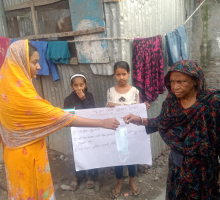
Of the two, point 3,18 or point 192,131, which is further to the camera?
point 3,18

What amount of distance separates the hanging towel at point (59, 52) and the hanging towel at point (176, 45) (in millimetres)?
1720

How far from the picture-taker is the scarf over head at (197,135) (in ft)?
5.39

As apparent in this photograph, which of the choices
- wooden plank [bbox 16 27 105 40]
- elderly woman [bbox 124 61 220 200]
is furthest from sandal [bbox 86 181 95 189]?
wooden plank [bbox 16 27 105 40]

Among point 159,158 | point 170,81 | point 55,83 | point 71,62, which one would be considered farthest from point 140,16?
point 159,158

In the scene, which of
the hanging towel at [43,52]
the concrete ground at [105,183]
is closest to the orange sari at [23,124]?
the concrete ground at [105,183]

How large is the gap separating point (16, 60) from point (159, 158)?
330 centimetres

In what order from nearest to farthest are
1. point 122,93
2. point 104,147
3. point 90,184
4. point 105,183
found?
1. point 104,147
2. point 122,93
3. point 90,184
4. point 105,183

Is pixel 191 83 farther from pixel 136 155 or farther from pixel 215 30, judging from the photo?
pixel 215 30

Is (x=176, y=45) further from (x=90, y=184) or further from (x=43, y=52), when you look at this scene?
(x=90, y=184)

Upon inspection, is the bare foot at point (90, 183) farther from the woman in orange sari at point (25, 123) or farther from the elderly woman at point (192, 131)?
the elderly woman at point (192, 131)

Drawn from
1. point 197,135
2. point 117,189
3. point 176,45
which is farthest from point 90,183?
point 176,45

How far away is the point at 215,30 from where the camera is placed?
179 inches

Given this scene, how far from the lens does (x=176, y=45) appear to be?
11.7ft

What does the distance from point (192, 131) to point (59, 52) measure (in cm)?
259
